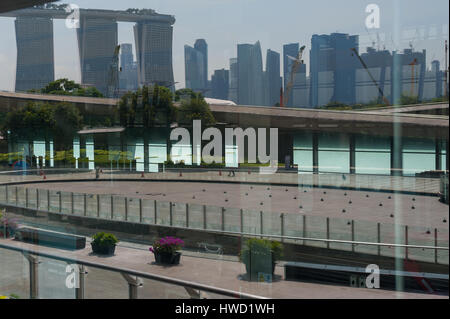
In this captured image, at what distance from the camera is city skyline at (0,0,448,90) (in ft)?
8.42

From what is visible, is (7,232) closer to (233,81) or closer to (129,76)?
(129,76)

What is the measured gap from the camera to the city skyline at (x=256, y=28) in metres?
2.57

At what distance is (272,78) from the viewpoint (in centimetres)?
338

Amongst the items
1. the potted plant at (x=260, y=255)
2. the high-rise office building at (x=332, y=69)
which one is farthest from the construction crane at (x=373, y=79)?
the potted plant at (x=260, y=255)

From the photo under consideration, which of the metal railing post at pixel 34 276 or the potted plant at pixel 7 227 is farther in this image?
the potted plant at pixel 7 227

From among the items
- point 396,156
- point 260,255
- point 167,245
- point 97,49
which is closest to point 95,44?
point 97,49

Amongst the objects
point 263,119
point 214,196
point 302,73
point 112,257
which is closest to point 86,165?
point 112,257

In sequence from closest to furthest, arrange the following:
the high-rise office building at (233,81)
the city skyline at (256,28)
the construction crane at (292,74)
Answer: the city skyline at (256,28) < the construction crane at (292,74) < the high-rise office building at (233,81)

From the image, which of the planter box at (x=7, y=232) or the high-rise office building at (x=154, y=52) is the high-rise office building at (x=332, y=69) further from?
the planter box at (x=7, y=232)

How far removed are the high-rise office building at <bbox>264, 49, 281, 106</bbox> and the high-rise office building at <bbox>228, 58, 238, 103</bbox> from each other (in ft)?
0.93

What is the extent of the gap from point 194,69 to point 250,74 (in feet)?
1.73

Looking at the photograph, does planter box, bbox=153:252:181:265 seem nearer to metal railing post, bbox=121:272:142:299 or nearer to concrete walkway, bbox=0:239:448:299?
concrete walkway, bbox=0:239:448:299

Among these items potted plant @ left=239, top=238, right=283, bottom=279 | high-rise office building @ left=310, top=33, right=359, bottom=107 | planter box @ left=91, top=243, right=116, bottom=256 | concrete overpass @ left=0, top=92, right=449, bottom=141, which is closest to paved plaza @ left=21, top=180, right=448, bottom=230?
potted plant @ left=239, top=238, right=283, bottom=279

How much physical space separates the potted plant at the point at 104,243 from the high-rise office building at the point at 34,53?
5.64ft
